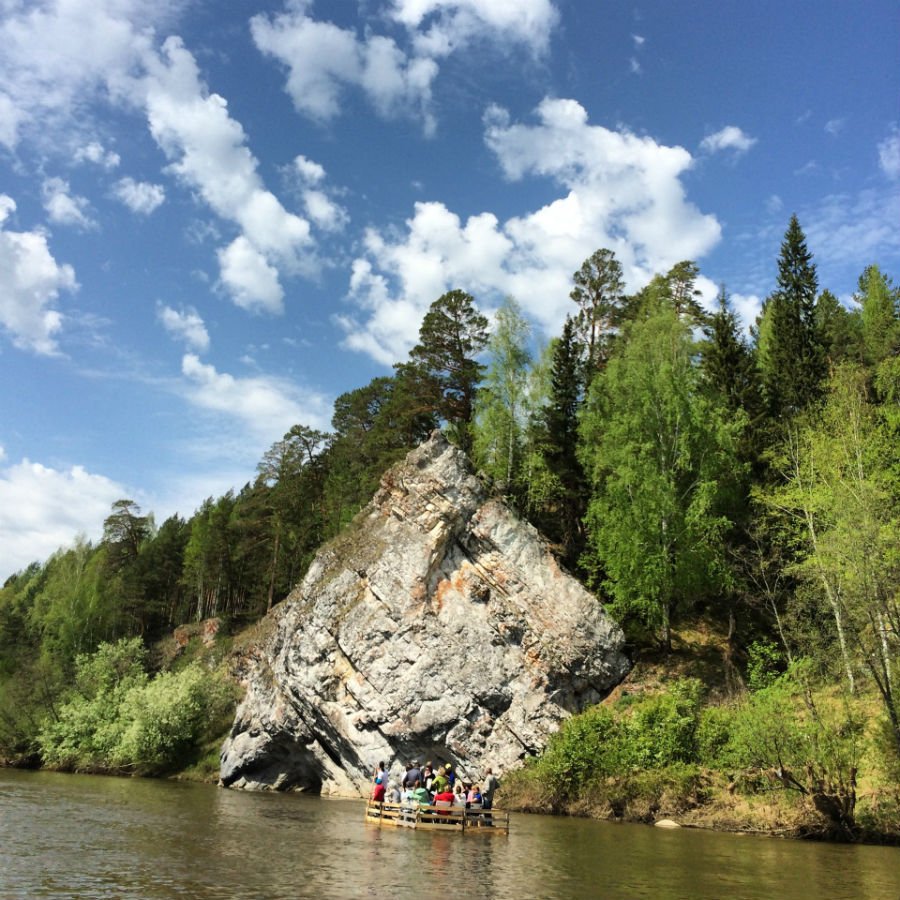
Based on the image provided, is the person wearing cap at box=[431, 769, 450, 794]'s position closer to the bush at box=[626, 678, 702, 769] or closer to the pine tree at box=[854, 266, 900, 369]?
the bush at box=[626, 678, 702, 769]

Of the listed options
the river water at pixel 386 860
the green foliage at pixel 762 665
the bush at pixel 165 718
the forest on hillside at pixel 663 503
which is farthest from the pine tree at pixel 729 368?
the bush at pixel 165 718

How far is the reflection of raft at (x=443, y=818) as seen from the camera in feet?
79.0

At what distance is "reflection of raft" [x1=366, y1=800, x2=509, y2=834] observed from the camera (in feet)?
79.0

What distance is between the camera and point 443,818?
24.6 meters

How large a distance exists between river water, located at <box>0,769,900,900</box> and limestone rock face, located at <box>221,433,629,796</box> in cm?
828

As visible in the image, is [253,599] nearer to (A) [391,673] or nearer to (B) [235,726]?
(B) [235,726]

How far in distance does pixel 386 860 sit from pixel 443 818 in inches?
302

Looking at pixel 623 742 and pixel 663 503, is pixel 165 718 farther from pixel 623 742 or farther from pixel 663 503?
pixel 663 503

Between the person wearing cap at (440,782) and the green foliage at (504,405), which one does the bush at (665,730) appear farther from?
the green foliage at (504,405)

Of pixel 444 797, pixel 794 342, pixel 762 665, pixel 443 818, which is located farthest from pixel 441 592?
pixel 794 342

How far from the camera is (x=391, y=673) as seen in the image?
3844cm

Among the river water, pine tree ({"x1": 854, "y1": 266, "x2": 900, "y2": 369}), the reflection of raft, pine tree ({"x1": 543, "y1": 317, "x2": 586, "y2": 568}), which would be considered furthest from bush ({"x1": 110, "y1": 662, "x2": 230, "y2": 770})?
pine tree ({"x1": 854, "y1": 266, "x2": 900, "y2": 369})

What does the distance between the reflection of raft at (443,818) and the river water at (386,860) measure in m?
0.55

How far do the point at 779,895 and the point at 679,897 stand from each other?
2102mm
